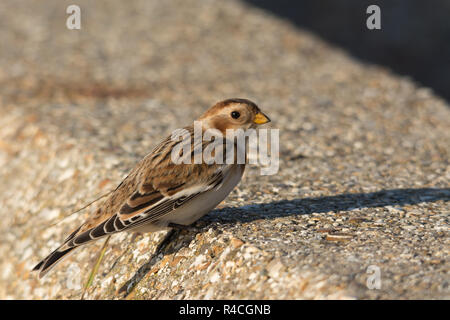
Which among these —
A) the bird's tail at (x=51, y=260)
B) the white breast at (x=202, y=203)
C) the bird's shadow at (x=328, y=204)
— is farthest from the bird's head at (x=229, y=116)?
the bird's tail at (x=51, y=260)

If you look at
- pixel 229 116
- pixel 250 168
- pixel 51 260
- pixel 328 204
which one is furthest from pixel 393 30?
pixel 51 260

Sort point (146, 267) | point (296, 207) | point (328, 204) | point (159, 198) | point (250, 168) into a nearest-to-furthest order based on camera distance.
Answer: point (159, 198) < point (146, 267) < point (296, 207) < point (328, 204) < point (250, 168)

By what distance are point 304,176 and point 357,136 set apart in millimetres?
1761

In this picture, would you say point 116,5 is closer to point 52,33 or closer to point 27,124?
point 52,33

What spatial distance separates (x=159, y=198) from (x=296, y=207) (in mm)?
1320

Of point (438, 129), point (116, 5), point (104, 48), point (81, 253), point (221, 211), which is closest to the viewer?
point (221, 211)

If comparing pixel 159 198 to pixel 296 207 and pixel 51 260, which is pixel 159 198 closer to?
pixel 51 260

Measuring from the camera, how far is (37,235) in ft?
21.3

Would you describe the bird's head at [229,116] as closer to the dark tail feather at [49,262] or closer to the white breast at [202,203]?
the white breast at [202,203]

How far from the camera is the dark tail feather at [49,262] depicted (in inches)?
170

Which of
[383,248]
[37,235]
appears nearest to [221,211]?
[383,248]

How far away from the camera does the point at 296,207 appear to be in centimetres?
536

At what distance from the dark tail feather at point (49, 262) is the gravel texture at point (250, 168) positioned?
676 mm
